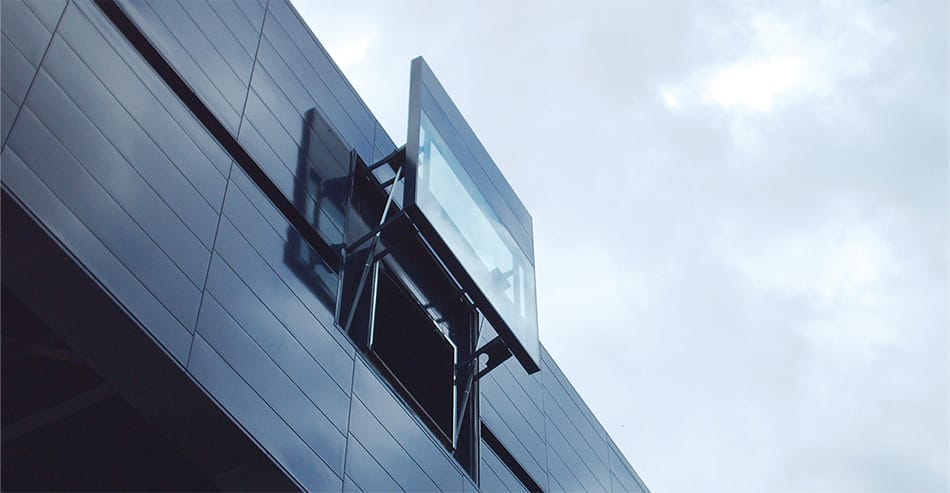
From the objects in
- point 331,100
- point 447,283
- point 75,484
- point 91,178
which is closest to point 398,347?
point 447,283

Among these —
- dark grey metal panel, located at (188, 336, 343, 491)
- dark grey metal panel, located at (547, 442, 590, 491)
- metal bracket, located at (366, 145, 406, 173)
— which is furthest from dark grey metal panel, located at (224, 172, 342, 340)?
dark grey metal panel, located at (547, 442, 590, 491)

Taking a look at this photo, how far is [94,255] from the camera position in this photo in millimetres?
10000

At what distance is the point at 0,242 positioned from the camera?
9531 mm

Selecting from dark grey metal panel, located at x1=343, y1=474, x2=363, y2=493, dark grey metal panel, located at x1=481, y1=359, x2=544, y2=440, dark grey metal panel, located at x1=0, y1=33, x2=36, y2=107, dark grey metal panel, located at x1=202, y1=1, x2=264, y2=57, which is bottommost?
dark grey metal panel, located at x1=343, y1=474, x2=363, y2=493

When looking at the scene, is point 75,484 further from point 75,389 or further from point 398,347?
point 398,347

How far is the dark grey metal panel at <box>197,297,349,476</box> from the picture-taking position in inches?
448

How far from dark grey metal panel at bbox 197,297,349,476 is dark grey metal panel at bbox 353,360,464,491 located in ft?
3.51

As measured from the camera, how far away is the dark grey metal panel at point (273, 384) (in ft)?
37.4

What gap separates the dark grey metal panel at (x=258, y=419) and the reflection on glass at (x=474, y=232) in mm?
4563

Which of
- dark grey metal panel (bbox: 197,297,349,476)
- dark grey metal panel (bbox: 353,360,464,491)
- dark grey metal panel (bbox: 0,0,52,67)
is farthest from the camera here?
dark grey metal panel (bbox: 353,360,464,491)

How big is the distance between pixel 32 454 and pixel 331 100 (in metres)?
7.18

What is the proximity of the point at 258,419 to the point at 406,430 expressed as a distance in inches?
148

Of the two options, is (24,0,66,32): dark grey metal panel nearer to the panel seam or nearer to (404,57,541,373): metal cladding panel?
the panel seam

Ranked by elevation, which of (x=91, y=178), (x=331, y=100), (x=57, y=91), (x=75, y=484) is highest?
(x=331, y=100)
